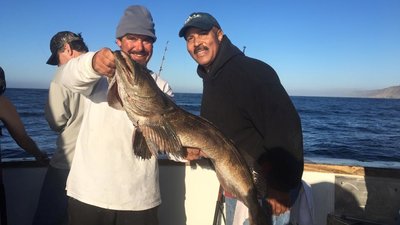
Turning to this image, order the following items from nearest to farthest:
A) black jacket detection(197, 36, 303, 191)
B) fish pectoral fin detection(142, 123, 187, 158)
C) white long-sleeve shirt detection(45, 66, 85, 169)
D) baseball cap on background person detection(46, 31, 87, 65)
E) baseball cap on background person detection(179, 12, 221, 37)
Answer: fish pectoral fin detection(142, 123, 187, 158) < black jacket detection(197, 36, 303, 191) < baseball cap on background person detection(179, 12, 221, 37) < white long-sleeve shirt detection(45, 66, 85, 169) < baseball cap on background person detection(46, 31, 87, 65)

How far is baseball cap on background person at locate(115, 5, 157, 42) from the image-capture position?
3.46 meters

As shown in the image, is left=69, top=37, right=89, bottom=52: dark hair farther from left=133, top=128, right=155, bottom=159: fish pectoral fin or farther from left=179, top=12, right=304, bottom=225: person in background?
left=133, top=128, right=155, bottom=159: fish pectoral fin

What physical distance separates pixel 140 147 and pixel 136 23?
4.27 ft

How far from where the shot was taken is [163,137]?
289 centimetres

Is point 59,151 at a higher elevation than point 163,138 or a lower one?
lower

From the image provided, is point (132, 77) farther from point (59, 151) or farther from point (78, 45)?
point (78, 45)

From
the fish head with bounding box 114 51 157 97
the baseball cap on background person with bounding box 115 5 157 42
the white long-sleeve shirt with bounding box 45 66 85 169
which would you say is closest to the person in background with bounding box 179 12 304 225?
the baseball cap on background person with bounding box 115 5 157 42

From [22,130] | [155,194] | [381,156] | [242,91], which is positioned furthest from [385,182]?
[381,156]

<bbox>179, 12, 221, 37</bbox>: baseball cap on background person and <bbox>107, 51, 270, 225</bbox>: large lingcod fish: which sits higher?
<bbox>179, 12, 221, 37</bbox>: baseball cap on background person

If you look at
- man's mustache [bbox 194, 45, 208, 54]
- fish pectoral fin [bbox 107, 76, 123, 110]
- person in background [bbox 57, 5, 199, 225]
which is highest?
man's mustache [bbox 194, 45, 208, 54]

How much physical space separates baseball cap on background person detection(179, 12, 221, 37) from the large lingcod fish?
45.9 inches

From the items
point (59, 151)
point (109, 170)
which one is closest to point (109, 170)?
point (109, 170)

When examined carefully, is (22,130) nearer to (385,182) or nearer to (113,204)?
(113,204)

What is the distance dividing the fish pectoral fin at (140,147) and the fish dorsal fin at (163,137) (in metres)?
0.14
